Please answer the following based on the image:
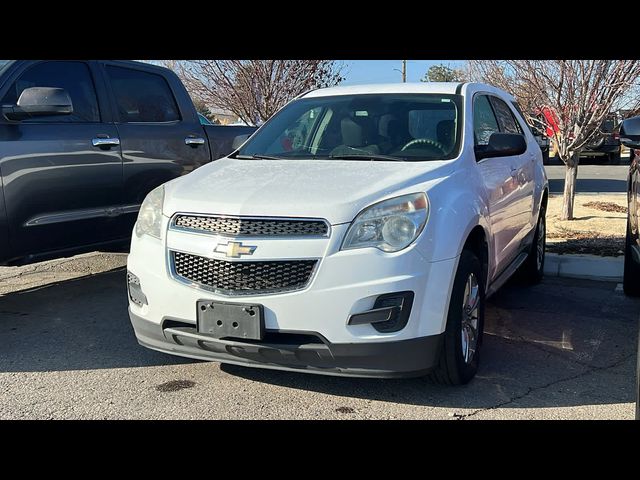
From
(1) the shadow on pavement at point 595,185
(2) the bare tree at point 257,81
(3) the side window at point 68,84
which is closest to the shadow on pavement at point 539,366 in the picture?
(3) the side window at point 68,84

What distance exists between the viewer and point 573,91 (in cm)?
801

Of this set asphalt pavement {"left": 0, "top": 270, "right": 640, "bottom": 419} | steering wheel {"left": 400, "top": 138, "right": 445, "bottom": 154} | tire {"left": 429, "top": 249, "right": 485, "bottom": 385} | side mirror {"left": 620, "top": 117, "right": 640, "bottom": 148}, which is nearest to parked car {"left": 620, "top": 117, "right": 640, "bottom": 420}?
side mirror {"left": 620, "top": 117, "right": 640, "bottom": 148}

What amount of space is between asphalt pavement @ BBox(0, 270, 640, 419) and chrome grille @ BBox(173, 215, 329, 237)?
930mm

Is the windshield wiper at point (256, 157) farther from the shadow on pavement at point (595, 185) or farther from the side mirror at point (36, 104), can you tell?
the shadow on pavement at point (595, 185)

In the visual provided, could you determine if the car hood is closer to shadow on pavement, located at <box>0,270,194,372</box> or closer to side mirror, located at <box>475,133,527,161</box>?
side mirror, located at <box>475,133,527,161</box>

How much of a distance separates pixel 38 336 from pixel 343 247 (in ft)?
8.77

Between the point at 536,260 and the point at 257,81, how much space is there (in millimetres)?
6236

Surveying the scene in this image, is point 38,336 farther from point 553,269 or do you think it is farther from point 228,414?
point 553,269

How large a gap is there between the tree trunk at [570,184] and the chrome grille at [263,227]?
6.64m

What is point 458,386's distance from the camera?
373 cm

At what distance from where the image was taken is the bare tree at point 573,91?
7.70 metres

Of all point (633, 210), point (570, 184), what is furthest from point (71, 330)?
point (570, 184)

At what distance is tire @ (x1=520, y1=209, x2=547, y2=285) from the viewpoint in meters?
6.05

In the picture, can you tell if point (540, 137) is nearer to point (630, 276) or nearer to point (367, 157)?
point (630, 276)
